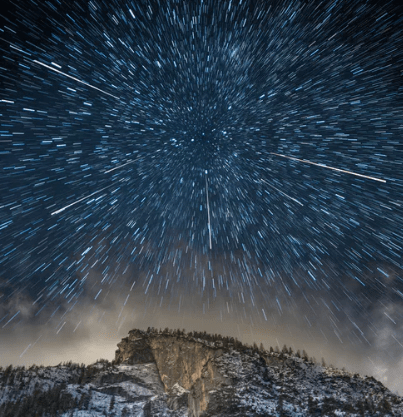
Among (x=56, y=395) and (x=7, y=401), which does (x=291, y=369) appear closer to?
(x=56, y=395)

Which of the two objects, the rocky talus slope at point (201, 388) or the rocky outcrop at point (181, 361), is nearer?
the rocky talus slope at point (201, 388)

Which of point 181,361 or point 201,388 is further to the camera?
point 181,361

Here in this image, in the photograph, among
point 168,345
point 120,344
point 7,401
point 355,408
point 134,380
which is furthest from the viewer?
point 120,344

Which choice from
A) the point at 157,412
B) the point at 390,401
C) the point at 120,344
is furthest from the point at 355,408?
the point at 120,344

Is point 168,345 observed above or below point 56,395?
below

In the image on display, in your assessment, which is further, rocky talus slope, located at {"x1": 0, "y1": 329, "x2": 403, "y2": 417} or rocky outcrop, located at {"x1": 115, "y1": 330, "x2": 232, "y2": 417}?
rocky outcrop, located at {"x1": 115, "y1": 330, "x2": 232, "y2": 417}

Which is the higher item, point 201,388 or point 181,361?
point 201,388

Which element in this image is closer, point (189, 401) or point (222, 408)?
point (222, 408)

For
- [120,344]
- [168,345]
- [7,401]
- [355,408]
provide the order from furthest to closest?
[120,344]
[168,345]
[7,401]
[355,408]
